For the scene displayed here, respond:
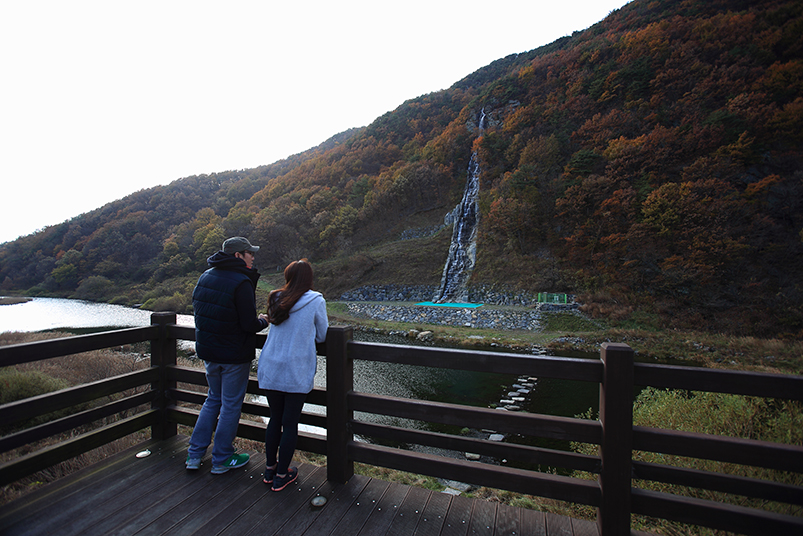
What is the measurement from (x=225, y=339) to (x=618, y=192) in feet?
86.6

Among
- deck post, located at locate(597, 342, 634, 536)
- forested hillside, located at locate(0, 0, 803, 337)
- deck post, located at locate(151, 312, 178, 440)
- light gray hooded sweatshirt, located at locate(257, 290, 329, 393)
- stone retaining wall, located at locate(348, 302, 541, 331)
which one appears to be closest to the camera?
deck post, located at locate(597, 342, 634, 536)

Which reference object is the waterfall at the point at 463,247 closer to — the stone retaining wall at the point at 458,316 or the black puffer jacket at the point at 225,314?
the stone retaining wall at the point at 458,316

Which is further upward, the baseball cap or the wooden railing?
the baseball cap

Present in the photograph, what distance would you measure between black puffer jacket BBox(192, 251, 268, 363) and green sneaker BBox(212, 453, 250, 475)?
33.3 inches

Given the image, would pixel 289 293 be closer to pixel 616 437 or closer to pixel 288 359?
pixel 288 359

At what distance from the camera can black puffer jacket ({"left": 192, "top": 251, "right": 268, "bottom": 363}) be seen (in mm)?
2549

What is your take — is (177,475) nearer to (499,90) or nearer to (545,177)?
(545,177)

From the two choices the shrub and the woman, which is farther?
the shrub

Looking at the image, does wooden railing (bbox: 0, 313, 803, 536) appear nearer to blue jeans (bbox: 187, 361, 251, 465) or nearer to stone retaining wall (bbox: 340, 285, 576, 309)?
blue jeans (bbox: 187, 361, 251, 465)

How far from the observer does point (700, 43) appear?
27625 millimetres

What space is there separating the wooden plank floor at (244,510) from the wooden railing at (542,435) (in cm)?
21

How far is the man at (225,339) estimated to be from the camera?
2.56m

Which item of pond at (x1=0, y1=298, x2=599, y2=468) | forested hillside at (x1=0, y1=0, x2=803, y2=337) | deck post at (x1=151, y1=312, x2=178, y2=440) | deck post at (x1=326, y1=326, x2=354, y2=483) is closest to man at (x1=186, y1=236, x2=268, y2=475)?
deck post at (x1=326, y1=326, x2=354, y2=483)

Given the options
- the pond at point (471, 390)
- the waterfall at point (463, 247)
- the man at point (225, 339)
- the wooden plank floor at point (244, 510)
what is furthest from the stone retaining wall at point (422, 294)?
the man at point (225, 339)
